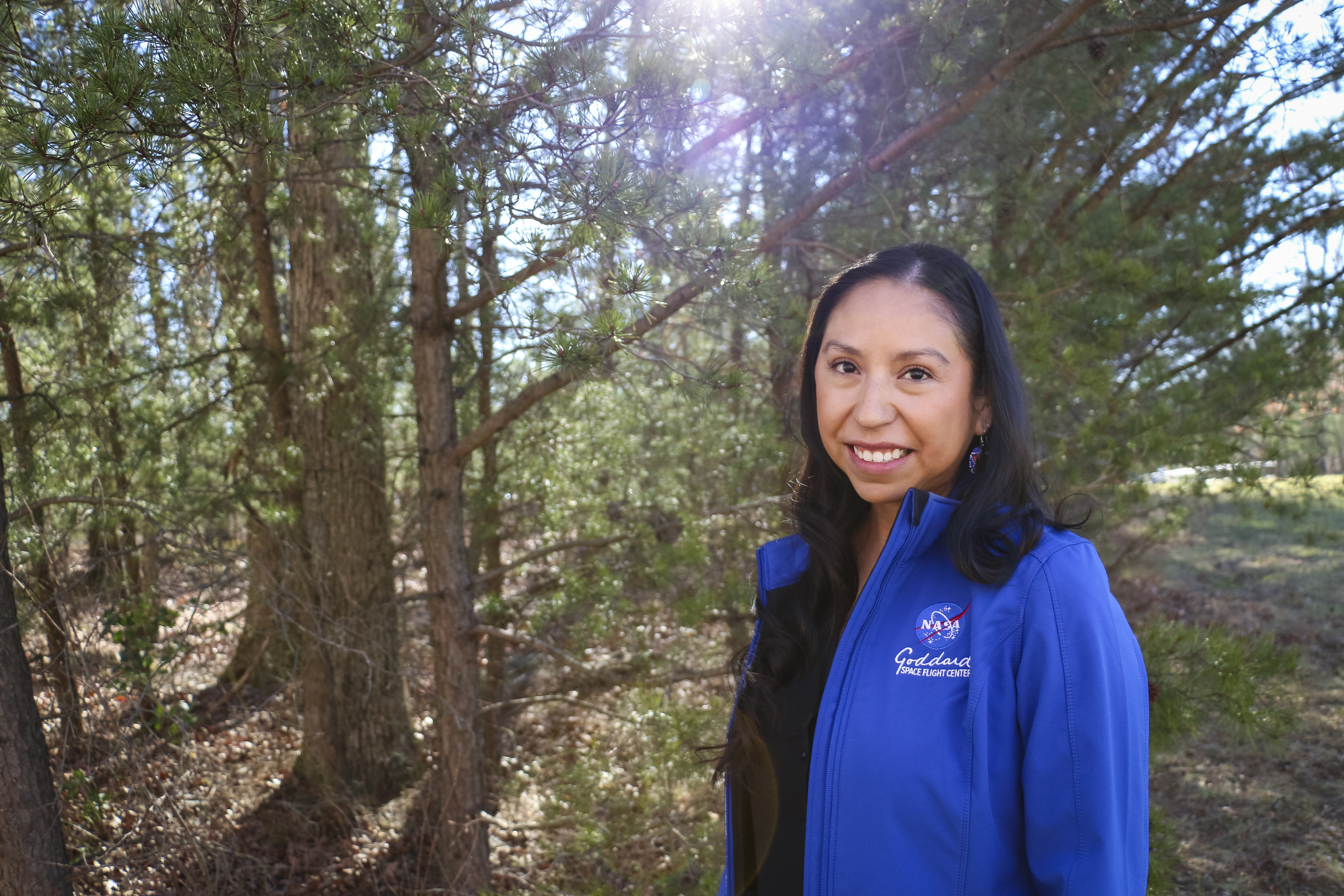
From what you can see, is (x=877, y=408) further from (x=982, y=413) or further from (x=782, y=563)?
(x=782, y=563)

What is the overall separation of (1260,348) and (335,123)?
5029 millimetres

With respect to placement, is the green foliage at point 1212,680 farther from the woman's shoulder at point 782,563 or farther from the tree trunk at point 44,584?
the tree trunk at point 44,584

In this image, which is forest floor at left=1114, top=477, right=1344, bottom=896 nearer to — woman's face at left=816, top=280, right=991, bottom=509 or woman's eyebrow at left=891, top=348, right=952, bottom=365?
woman's face at left=816, top=280, right=991, bottom=509

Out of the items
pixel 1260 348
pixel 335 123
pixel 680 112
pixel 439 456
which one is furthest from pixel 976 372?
pixel 1260 348

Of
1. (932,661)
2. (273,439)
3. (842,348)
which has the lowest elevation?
(932,661)

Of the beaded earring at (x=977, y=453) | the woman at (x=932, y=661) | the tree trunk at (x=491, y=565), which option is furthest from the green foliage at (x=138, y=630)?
the beaded earring at (x=977, y=453)

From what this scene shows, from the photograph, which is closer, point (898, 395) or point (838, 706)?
point (838, 706)

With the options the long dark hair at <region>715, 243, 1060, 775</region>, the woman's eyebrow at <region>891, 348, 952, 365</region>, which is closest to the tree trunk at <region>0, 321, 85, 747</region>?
the long dark hair at <region>715, 243, 1060, 775</region>

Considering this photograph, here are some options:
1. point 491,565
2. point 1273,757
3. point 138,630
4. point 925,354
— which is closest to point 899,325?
point 925,354

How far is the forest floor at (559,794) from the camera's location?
11.1ft

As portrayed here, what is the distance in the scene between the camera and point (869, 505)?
193cm

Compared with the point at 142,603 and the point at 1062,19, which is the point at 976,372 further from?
the point at 142,603

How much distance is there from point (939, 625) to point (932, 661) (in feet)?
0.22

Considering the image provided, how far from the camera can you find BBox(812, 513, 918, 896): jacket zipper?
1.39 m
